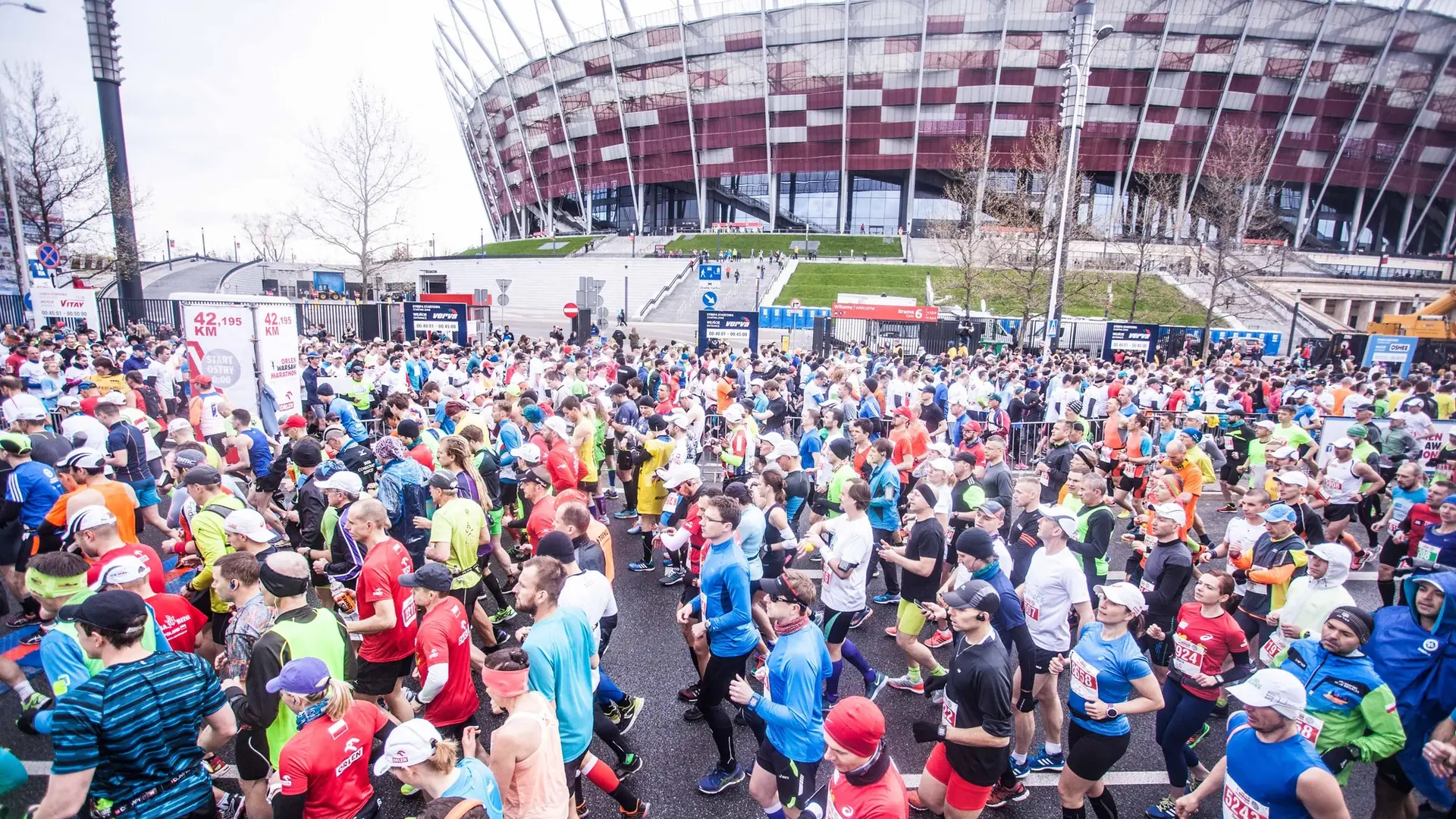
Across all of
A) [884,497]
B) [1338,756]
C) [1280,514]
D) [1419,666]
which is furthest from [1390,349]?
[1338,756]

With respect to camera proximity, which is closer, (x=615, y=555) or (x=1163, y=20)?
(x=615, y=555)

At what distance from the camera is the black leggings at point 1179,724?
3.99 meters

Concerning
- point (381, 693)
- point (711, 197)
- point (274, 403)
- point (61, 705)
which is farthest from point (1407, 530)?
point (711, 197)

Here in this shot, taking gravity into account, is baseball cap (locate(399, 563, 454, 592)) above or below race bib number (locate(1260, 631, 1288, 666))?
above

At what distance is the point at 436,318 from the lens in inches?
792

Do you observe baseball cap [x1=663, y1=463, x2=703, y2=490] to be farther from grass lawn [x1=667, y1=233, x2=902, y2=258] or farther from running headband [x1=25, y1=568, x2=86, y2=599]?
grass lawn [x1=667, y1=233, x2=902, y2=258]

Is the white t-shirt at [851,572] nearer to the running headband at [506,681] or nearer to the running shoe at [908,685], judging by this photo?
the running shoe at [908,685]

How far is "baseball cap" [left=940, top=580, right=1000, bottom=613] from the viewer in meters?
3.45

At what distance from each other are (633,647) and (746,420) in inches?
133

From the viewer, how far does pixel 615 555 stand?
836 centimetres

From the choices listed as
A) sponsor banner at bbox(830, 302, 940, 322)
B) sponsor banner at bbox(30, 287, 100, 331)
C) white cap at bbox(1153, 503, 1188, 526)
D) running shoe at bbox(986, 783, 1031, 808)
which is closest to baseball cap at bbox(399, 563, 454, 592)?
running shoe at bbox(986, 783, 1031, 808)

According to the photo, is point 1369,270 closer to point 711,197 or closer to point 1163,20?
point 1163,20

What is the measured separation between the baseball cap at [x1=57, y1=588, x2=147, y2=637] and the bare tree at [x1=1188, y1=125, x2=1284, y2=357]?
127 feet

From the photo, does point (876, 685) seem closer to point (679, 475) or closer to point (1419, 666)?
point (679, 475)
